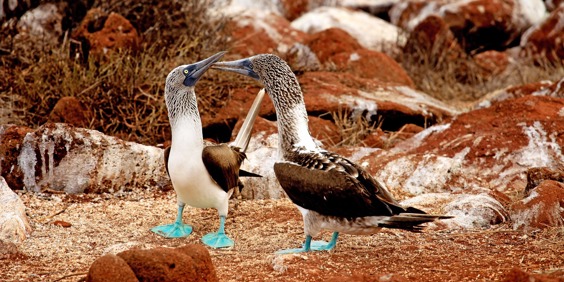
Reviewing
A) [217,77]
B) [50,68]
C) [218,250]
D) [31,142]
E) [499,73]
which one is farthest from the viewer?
[499,73]

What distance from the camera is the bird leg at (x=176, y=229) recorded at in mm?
5824

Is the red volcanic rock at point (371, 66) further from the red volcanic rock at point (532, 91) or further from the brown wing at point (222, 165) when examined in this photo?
the brown wing at point (222, 165)

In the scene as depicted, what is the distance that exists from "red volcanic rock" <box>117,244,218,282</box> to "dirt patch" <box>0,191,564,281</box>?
51 centimetres

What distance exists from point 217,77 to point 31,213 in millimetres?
3286

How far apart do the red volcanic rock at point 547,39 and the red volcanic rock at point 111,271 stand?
11.5 m

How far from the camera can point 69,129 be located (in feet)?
22.9

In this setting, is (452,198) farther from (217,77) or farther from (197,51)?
(197,51)

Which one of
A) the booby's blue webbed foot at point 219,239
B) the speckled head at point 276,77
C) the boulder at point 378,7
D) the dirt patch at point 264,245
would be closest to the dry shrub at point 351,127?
the dirt patch at point 264,245

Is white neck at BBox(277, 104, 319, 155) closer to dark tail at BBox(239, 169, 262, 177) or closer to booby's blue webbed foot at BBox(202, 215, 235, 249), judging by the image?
booby's blue webbed foot at BBox(202, 215, 235, 249)

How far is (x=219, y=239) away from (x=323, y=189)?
917mm

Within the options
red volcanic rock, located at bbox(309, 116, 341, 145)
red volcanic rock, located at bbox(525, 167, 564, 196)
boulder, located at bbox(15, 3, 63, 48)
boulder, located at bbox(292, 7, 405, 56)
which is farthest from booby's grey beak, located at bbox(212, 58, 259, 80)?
boulder, located at bbox(292, 7, 405, 56)

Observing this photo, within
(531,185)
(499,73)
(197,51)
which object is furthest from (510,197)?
(499,73)

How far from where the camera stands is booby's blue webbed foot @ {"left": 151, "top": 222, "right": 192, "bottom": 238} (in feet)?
19.1

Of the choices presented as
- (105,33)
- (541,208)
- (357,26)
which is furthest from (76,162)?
(357,26)
